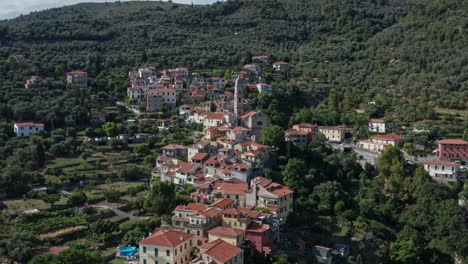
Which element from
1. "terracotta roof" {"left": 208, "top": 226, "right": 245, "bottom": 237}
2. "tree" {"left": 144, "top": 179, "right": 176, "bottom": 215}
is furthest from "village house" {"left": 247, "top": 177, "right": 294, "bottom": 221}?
"tree" {"left": 144, "top": 179, "right": 176, "bottom": 215}

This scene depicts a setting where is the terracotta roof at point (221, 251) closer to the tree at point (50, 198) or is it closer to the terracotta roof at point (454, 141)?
the tree at point (50, 198)

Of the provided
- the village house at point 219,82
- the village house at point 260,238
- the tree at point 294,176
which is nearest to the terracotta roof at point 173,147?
the tree at point 294,176

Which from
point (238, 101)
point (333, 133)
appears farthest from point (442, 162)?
point (238, 101)

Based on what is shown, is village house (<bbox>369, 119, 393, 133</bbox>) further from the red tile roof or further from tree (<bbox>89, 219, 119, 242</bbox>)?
tree (<bbox>89, 219, 119, 242</bbox>)

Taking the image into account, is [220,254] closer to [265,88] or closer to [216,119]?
[216,119]

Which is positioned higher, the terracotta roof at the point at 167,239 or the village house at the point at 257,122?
the village house at the point at 257,122

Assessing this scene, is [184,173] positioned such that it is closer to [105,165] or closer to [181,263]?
[105,165]
